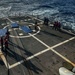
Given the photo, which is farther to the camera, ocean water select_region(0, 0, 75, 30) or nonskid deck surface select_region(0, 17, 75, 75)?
ocean water select_region(0, 0, 75, 30)

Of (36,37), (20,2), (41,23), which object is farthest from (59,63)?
(20,2)

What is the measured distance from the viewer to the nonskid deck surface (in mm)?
22002

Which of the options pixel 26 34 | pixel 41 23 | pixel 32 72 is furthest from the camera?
pixel 41 23

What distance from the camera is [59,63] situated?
23.3 meters

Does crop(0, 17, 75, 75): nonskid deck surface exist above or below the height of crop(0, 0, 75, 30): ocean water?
above

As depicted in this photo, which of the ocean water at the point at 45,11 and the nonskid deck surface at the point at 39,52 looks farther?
the ocean water at the point at 45,11

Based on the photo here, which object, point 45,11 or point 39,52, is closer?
point 39,52

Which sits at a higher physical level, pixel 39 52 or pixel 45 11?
pixel 39 52

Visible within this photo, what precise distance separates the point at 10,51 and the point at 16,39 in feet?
16.5

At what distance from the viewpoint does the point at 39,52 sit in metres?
26.3

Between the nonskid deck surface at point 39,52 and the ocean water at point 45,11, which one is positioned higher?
the nonskid deck surface at point 39,52

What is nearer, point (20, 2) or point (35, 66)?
point (35, 66)

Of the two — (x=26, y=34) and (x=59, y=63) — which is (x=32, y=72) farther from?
(x=26, y=34)

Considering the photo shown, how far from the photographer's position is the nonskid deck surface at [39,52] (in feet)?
72.2
